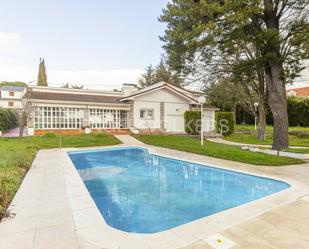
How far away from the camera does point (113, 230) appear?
159 inches

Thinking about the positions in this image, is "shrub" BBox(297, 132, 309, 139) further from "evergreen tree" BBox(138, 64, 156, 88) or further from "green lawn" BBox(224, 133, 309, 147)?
"evergreen tree" BBox(138, 64, 156, 88)

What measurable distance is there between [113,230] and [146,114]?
76.3ft

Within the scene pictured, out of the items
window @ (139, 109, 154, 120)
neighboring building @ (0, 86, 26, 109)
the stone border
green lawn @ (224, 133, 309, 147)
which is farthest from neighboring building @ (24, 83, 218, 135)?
Result: neighboring building @ (0, 86, 26, 109)

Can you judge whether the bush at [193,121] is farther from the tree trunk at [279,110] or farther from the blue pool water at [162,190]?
the blue pool water at [162,190]

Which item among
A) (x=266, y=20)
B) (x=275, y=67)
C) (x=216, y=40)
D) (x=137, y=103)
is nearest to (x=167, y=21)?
(x=216, y=40)

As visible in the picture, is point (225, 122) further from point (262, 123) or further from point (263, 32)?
point (263, 32)

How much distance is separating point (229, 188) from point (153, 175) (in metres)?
3.43

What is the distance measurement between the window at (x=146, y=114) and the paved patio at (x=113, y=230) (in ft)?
67.5

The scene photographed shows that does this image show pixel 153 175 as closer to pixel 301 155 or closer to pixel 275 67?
pixel 301 155

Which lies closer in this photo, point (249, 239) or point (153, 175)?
point (249, 239)

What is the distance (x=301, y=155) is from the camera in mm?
11672

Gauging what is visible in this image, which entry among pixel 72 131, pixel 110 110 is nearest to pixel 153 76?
pixel 110 110

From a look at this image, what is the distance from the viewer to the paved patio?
139 inches

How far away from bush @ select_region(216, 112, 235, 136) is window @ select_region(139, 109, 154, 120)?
25.5ft
